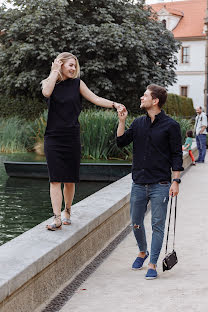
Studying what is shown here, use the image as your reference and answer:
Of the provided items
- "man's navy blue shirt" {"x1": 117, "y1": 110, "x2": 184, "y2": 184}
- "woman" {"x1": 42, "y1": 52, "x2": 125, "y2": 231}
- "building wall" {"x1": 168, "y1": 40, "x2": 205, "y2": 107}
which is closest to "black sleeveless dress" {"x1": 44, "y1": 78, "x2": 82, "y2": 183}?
"woman" {"x1": 42, "y1": 52, "x2": 125, "y2": 231}

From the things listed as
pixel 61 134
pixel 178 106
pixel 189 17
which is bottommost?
pixel 61 134

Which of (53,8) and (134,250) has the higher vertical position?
(53,8)

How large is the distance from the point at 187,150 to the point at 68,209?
410 inches

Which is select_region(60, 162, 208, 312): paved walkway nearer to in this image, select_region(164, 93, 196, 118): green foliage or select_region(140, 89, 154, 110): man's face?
select_region(140, 89, 154, 110): man's face

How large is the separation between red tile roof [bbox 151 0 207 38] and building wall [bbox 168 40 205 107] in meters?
1.00

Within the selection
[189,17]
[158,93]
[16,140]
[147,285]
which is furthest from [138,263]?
[189,17]

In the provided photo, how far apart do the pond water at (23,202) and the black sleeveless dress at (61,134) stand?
6.84 ft

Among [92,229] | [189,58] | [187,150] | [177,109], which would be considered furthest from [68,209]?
[189,58]

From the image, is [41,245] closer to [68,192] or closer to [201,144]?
[68,192]

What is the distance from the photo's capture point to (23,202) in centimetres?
952

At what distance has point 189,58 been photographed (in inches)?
2132

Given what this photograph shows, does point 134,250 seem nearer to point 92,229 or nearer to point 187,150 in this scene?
point 92,229

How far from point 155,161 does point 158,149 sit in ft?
0.34

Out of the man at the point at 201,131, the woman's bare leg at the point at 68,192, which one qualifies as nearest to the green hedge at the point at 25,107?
the man at the point at 201,131
